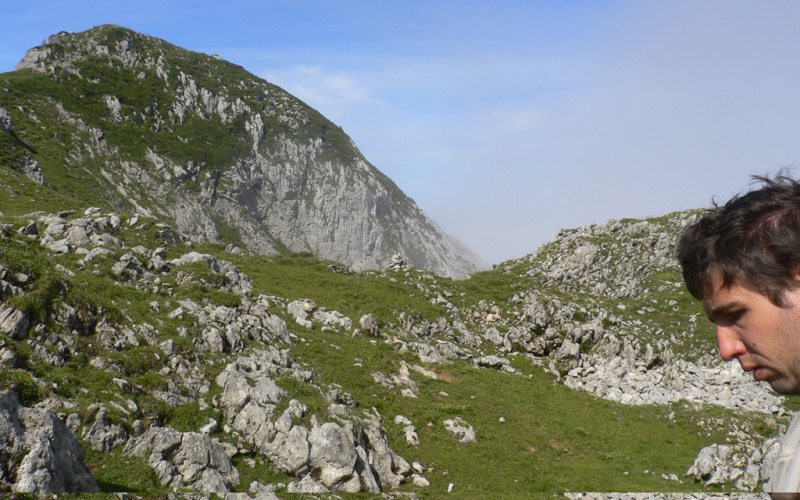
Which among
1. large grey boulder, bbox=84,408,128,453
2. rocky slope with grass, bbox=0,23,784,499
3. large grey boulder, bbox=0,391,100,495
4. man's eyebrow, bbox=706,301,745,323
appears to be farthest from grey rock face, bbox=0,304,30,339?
man's eyebrow, bbox=706,301,745,323

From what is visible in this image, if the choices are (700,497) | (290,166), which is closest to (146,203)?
(290,166)

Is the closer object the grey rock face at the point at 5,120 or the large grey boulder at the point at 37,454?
the large grey boulder at the point at 37,454

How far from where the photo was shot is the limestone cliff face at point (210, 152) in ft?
307

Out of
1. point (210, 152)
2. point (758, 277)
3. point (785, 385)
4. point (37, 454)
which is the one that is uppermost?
point (210, 152)

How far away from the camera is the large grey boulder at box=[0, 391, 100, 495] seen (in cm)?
800

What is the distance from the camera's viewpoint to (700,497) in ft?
53.5

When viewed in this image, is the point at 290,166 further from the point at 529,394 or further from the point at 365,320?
the point at 529,394

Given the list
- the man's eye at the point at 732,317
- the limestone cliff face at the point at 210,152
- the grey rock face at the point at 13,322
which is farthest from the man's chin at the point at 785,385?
the limestone cliff face at the point at 210,152

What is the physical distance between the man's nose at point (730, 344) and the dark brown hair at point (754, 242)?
239 millimetres

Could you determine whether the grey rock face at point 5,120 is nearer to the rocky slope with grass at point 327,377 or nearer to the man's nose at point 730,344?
the rocky slope with grass at point 327,377

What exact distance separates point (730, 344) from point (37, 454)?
11.1 m

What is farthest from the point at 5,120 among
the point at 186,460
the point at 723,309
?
the point at 723,309

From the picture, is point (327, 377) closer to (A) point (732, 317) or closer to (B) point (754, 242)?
(A) point (732, 317)

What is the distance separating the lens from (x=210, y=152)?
11256cm
